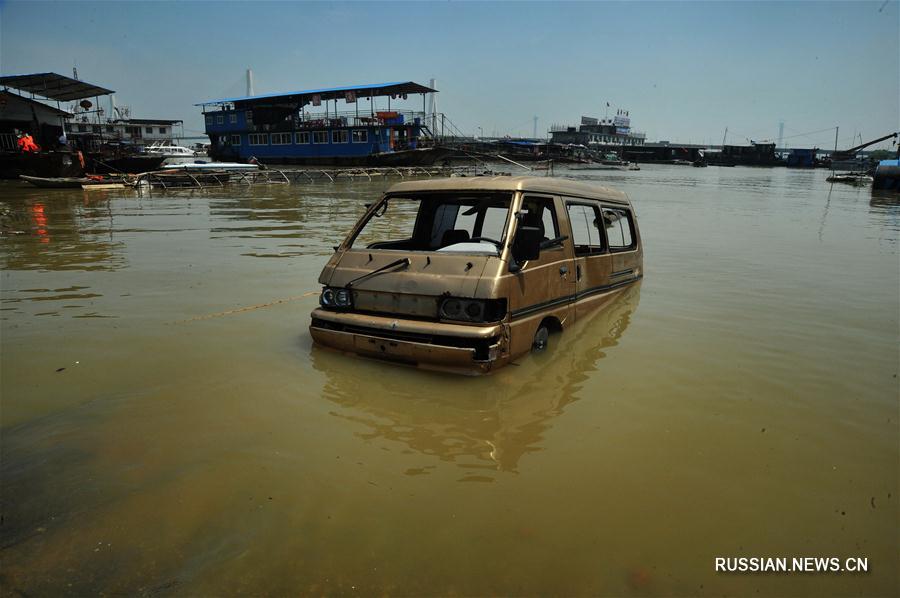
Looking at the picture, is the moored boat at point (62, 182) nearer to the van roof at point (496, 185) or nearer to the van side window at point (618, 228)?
the van roof at point (496, 185)

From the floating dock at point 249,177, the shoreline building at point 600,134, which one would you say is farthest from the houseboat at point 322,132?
the shoreline building at point 600,134

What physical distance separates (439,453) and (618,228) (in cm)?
500

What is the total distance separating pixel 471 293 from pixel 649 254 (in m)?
8.89

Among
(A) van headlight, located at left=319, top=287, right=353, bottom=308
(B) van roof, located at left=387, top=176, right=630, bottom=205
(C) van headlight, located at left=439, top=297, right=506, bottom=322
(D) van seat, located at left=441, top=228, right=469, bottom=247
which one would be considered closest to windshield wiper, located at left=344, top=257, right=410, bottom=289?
(A) van headlight, located at left=319, top=287, right=353, bottom=308

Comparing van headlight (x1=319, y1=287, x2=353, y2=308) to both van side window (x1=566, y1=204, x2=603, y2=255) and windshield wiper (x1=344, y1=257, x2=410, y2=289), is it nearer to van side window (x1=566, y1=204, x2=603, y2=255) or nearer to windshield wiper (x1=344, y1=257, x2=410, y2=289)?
windshield wiper (x1=344, y1=257, x2=410, y2=289)

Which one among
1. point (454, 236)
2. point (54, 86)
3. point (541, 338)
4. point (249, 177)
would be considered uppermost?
point (54, 86)

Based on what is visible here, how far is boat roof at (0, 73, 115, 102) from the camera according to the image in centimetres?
3128

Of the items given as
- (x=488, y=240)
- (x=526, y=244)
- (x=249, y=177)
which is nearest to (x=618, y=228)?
(x=488, y=240)

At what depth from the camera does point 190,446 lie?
148 inches

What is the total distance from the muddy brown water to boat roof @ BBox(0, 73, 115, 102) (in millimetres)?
31826

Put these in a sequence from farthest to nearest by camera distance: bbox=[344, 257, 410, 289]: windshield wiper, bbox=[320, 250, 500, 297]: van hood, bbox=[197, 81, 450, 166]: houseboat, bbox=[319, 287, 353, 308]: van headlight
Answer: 1. bbox=[197, 81, 450, 166]: houseboat
2. bbox=[319, 287, 353, 308]: van headlight
3. bbox=[344, 257, 410, 289]: windshield wiper
4. bbox=[320, 250, 500, 297]: van hood

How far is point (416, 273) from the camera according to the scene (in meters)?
4.71

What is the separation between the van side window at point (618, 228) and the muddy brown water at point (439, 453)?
831 mm

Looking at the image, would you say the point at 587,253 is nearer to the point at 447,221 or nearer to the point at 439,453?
the point at 447,221
